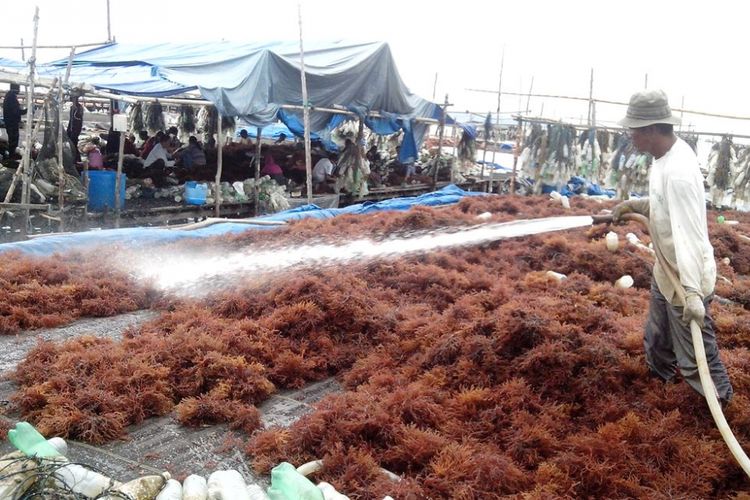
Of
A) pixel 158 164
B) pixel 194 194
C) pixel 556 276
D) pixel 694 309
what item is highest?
pixel 158 164

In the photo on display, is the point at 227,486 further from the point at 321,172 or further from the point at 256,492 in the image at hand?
the point at 321,172

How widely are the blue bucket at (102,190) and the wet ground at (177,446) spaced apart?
8.76 meters

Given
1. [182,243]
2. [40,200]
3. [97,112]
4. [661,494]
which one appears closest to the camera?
[661,494]

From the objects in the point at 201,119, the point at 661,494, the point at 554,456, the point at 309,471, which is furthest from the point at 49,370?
the point at 201,119

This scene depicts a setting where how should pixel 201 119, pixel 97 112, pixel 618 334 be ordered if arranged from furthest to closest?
pixel 97 112 < pixel 201 119 < pixel 618 334

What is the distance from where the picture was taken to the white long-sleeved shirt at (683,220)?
14.1 feet

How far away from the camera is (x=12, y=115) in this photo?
45.3ft

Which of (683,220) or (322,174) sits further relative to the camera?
(322,174)

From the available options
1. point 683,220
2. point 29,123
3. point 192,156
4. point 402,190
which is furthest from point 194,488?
point 402,190

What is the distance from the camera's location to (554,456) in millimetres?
4355

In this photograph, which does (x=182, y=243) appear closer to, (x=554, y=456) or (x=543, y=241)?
(x=543, y=241)

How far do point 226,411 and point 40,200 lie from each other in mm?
9838

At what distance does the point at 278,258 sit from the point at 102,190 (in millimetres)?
7112

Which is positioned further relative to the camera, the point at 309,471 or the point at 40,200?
the point at 40,200
